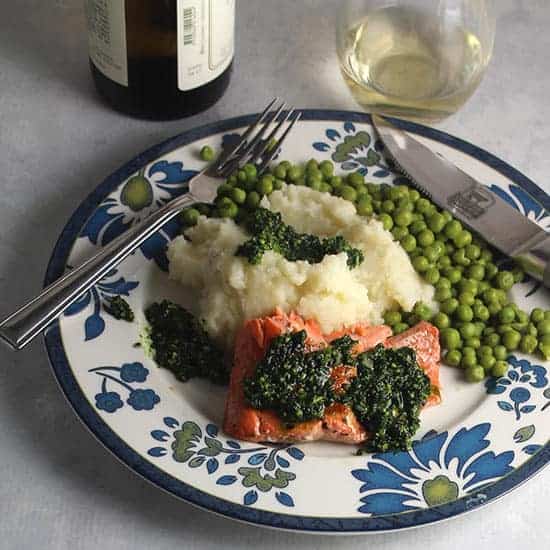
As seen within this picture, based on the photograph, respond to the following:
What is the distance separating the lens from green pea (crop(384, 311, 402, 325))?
277 centimetres

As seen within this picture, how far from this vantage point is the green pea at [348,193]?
305 cm

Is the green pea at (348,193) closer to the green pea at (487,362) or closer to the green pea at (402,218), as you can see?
the green pea at (402,218)

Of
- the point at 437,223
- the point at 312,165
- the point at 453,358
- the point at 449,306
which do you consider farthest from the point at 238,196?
the point at 453,358

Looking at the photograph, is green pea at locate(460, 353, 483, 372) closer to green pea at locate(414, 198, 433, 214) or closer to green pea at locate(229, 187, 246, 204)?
green pea at locate(414, 198, 433, 214)

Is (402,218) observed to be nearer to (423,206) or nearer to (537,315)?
(423,206)

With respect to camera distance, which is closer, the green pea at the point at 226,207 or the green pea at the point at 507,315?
the green pea at the point at 507,315

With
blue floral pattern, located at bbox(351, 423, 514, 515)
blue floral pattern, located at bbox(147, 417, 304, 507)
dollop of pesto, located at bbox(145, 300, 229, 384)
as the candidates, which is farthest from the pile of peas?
blue floral pattern, located at bbox(147, 417, 304, 507)

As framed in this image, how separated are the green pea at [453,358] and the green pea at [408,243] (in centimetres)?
39

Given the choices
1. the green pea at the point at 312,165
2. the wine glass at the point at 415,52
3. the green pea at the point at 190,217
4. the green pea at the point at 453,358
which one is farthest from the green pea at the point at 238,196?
the green pea at the point at 453,358

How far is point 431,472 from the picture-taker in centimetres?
240

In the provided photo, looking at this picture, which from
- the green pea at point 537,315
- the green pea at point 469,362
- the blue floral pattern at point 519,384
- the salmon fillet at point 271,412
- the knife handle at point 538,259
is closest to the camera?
the salmon fillet at point 271,412

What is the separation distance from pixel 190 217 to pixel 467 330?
85cm

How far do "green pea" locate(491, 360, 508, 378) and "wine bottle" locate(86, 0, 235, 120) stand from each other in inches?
51.6

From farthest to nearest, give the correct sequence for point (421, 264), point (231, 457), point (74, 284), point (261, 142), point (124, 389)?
point (261, 142) < point (421, 264) < point (74, 284) < point (124, 389) < point (231, 457)
